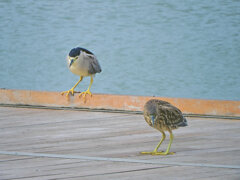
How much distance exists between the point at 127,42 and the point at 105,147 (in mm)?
12834

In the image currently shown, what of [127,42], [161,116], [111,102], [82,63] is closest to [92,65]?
[82,63]

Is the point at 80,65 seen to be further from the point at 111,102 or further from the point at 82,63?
the point at 111,102

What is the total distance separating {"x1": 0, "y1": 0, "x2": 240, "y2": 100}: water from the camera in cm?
1653

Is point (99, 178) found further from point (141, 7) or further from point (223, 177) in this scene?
point (141, 7)

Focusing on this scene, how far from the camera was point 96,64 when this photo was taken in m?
6.66

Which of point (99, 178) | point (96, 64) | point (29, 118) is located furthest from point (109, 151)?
point (96, 64)

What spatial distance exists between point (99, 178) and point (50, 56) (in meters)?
13.9

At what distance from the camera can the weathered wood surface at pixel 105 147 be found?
12.4 feet

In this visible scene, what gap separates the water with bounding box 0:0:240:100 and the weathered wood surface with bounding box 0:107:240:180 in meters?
10.2

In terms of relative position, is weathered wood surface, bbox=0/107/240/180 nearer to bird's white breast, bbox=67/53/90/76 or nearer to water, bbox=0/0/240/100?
bird's white breast, bbox=67/53/90/76

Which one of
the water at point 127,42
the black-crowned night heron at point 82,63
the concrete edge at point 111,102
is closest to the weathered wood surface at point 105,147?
the concrete edge at point 111,102

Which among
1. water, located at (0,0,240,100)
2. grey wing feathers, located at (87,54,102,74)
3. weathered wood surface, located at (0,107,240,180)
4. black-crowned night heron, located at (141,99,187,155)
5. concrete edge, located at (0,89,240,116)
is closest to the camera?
weathered wood surface, located at (0,107,240,180)

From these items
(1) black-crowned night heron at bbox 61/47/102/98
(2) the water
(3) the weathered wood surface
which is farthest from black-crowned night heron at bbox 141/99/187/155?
(2) the water

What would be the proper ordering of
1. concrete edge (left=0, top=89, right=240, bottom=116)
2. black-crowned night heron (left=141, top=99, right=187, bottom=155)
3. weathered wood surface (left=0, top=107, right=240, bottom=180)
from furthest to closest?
concrete edge (left=0, top=89, right=240, bottom=116), black-crowned night heron (left=141, top=99, right=187, bottom=155), weathered wood surface (left=0, top=107, right=240, bottom=180)
